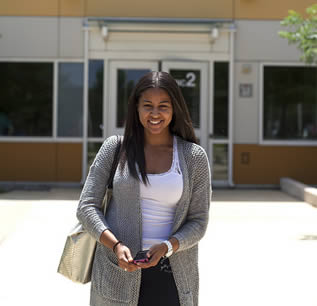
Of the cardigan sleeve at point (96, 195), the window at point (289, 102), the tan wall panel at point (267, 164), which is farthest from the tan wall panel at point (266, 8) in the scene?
the cardigan sleeve at point (96, 195)

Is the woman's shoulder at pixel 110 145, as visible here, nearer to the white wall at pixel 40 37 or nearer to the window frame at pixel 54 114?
the window frame at pixel 54 114

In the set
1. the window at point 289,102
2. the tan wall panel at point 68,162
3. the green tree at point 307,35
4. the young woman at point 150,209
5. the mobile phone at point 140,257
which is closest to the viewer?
the mobile phone at point 140,257

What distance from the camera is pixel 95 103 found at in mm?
12125

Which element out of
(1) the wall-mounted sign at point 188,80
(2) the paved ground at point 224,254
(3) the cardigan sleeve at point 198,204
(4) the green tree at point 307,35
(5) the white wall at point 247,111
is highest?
(4) the green tree at point 307,35

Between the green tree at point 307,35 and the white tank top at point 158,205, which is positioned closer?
the white tank top at point 158,205

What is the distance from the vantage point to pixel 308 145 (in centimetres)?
1237

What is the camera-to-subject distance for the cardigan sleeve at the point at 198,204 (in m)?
2.52

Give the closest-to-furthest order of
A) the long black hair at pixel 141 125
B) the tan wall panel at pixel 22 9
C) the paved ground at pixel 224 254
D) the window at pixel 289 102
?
the long black hair at pixel 141 125 < the paved ground at pixel 224 254 < the tan wall panel at pixel 22 9 < the window at pixel 289 102

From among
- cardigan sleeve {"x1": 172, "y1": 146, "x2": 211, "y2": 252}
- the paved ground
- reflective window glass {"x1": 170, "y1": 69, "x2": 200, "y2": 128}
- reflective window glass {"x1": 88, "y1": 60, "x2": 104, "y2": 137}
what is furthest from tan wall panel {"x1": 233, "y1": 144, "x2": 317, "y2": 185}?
cardigan sleeve {"x1": 172, "y1": 146, "x2": 211, "y2": 252}

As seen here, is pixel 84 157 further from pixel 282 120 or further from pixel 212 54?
pixel 282 120

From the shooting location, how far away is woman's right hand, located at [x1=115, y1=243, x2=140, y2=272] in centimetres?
228

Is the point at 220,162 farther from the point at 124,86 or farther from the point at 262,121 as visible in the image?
the point at 124,86

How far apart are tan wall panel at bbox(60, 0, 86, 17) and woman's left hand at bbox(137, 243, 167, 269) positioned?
10.6 m

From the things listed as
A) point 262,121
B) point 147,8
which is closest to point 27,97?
point 147,8
